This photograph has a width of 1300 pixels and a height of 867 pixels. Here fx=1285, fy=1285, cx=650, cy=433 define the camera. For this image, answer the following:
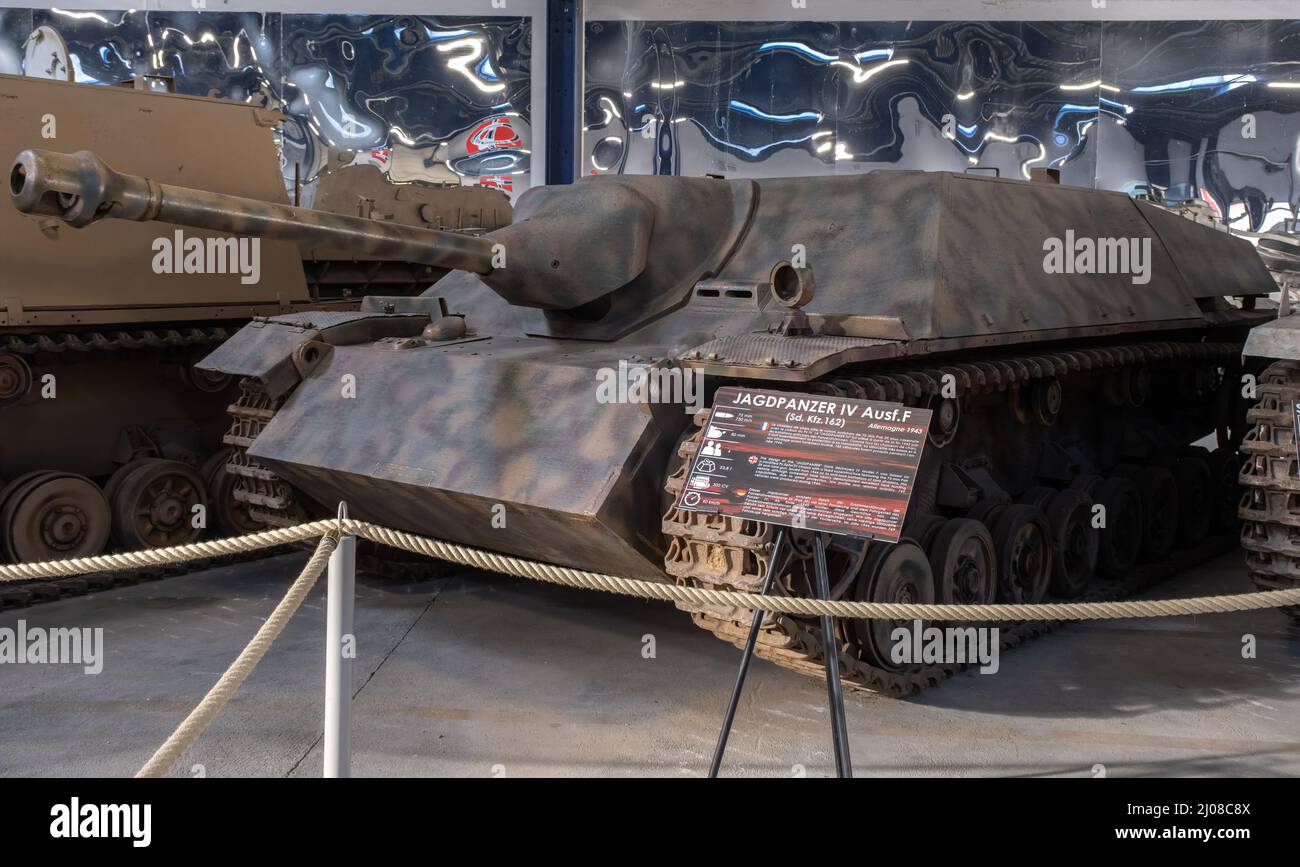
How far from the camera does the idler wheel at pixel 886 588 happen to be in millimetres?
5539

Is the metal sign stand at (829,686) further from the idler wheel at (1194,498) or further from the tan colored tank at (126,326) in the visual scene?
the idler wheel at (1194,498)

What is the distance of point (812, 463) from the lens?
14.4ft

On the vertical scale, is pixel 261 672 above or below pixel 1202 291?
below

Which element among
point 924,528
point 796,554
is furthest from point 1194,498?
point 796,554

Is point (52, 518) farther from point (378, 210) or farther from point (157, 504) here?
point (378, 210)

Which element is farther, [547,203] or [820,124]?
[820,124]

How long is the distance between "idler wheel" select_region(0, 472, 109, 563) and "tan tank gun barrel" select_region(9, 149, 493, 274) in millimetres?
3012

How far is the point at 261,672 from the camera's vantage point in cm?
605

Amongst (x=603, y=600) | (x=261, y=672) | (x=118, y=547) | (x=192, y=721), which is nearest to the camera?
(x=192, y=721)

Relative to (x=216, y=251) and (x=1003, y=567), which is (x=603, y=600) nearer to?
(x=1003, y=567)

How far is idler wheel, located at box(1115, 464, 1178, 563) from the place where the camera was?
7992mm

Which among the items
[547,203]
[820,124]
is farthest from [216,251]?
[820,124]

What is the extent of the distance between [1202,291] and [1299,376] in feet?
7.91

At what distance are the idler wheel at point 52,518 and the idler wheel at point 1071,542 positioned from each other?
18.5 feet
